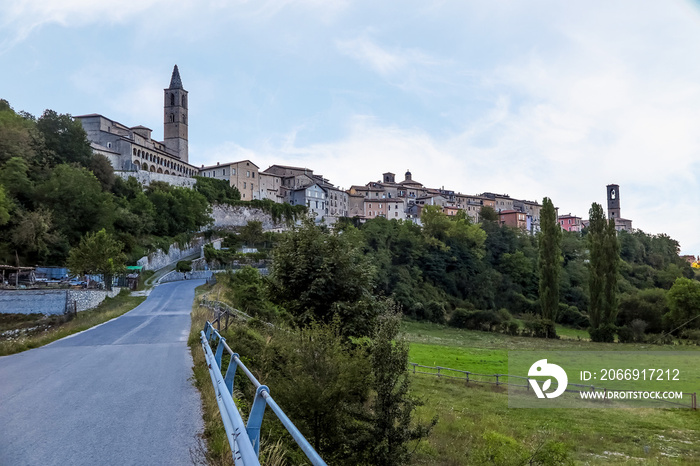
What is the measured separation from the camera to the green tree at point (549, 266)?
53.0 metres

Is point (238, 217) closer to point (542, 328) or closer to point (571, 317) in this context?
point (542, 328)

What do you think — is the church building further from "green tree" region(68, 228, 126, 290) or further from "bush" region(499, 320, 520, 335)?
"bush" region(499, 320, 520, 335)

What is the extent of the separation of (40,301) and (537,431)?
2994cm

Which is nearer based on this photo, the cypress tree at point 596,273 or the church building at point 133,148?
the cypress tree at point 596,273

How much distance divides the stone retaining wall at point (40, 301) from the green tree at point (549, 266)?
1832 inches

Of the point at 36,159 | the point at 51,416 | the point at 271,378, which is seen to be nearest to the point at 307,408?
the point at 271,378

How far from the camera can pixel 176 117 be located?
359ft

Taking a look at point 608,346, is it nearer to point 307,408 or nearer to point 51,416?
point 307,408

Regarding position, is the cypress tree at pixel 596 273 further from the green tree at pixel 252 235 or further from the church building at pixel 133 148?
the church building at pixel 133 148


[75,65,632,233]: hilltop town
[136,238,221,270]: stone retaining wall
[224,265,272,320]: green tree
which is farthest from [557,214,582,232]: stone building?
[224,265,272,320]: green tree
